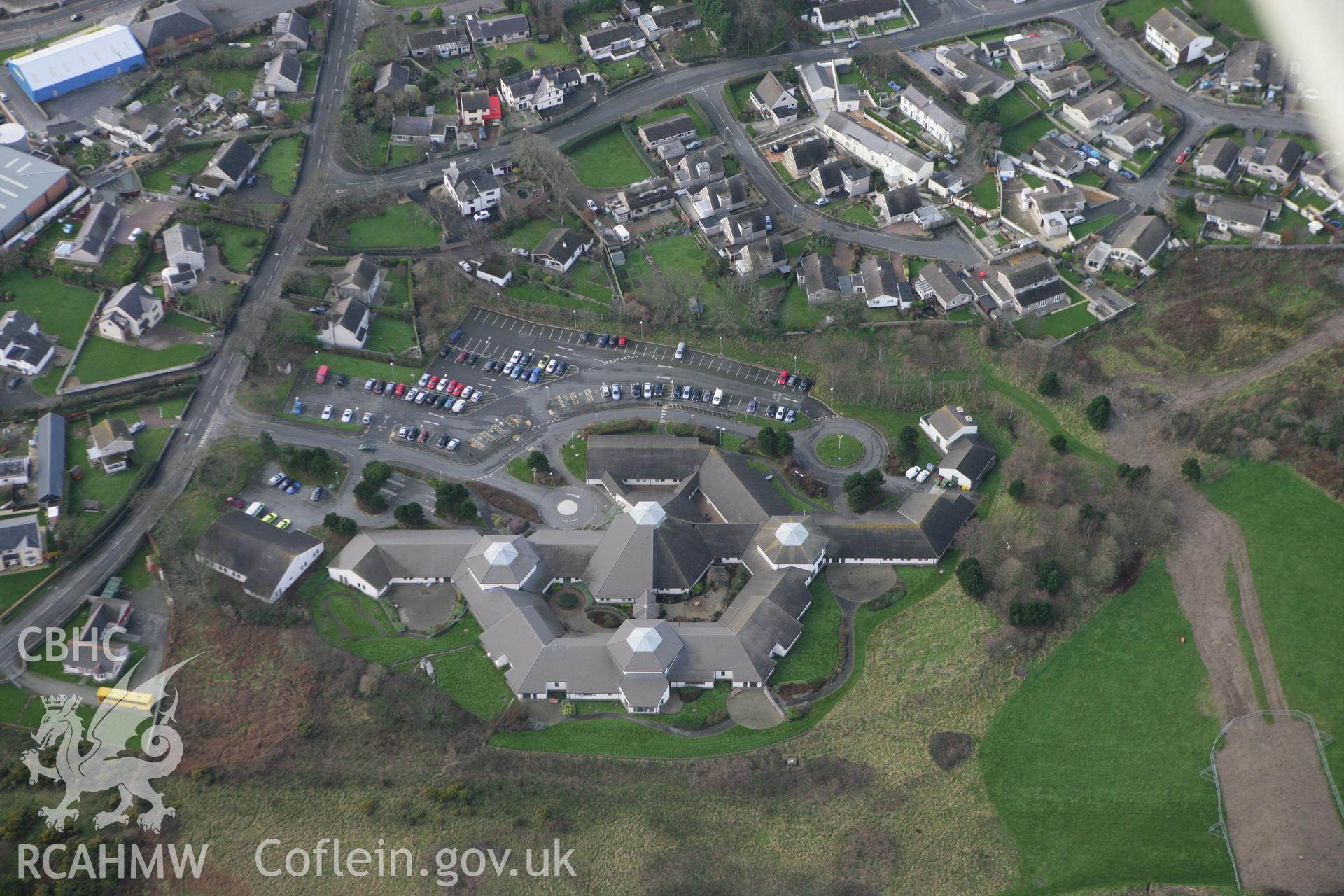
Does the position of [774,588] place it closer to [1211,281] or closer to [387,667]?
[387,667]

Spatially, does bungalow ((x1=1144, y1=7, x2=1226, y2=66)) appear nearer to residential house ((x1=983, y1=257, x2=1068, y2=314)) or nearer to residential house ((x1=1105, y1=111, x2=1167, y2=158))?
residential house ((x1=1105, y1=111, x2=1167, y2=158))

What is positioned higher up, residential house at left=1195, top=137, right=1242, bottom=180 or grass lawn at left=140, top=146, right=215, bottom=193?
grass lawn at left=140, top=146, right=215, bottom=193

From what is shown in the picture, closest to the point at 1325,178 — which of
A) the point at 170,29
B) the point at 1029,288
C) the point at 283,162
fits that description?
the point at 1029,288

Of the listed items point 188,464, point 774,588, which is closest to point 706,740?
point 774,588

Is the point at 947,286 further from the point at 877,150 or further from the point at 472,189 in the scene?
the point at 472,189

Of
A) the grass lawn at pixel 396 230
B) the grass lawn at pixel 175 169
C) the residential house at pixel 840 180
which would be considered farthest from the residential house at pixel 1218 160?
the grass lawn at pixel 175 169

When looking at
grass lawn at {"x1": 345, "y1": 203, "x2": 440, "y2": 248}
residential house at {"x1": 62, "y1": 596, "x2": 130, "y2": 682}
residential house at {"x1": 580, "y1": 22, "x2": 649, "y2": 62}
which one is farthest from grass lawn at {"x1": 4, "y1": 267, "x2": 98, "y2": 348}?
residential house at {"x1": 580, "y1": 22, "x2": 649, "y2": 62}
